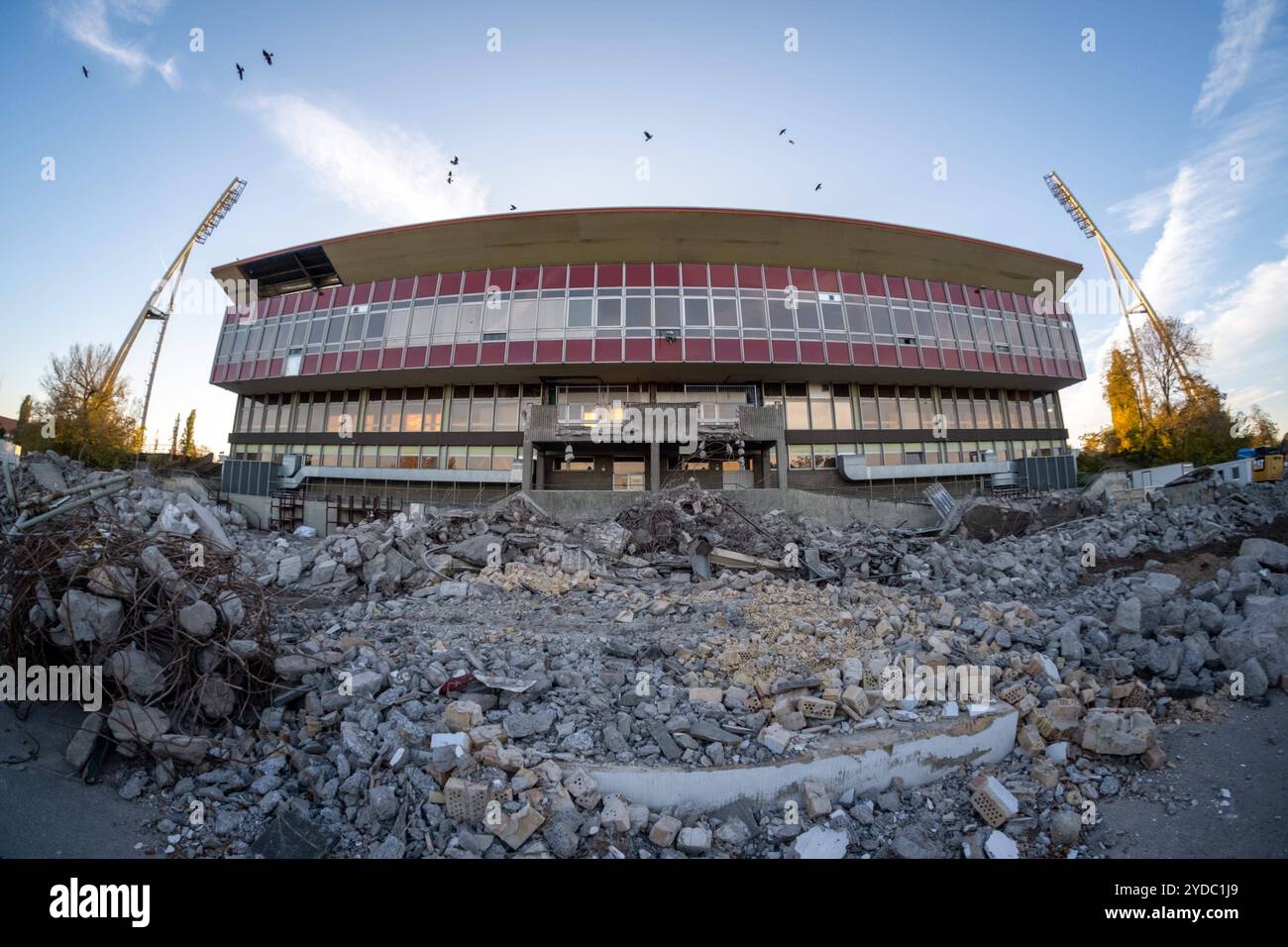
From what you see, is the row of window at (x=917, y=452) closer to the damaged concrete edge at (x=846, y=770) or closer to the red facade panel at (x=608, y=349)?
the red facade panel at (x=608, y=349)

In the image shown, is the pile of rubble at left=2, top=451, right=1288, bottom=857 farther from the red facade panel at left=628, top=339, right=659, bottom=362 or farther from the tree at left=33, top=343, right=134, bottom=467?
the tree at left=33, top=343, right=134, bottom=467

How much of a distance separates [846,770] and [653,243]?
26041 mm

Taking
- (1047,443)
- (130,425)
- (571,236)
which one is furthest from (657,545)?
(130,425)

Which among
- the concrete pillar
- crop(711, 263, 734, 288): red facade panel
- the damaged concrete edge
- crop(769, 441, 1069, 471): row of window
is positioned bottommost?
the damaged concrete edge

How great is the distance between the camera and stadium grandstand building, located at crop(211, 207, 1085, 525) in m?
26.5

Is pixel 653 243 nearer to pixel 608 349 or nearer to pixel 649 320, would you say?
pixel 649 320

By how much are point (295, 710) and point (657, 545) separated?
944 cm

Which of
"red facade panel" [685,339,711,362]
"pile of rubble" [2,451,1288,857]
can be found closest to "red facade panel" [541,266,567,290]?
"red facade panel" [685,339,711,362]

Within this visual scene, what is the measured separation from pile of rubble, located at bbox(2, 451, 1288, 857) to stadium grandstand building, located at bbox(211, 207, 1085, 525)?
15.7 metres

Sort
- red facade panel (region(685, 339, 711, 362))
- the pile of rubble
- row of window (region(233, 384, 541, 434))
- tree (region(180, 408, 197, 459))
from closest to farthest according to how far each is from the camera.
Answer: the pile of rubble
red facade panel (region(685, 339, 711, 362))
row of window (region(233, 384, 541, 434))
tree (region(180, 408, 197, 459))

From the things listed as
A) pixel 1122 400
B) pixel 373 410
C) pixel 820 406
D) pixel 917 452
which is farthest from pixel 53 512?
pixel 1122 400
